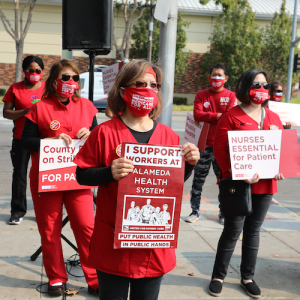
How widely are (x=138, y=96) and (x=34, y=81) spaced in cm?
300

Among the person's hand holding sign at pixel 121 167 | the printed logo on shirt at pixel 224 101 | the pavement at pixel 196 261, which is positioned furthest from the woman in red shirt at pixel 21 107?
the person's hand holding sign at pixel 121 167

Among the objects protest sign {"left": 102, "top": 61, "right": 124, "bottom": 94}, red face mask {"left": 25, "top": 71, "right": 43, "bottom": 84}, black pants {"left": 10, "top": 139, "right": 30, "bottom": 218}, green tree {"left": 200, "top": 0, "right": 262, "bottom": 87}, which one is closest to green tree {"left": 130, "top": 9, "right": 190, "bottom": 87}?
green tree {"left": 200, "top": 0, "right": 262, "bottom": 87}

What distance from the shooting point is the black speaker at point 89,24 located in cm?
462

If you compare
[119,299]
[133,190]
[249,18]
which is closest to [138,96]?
[133,190]

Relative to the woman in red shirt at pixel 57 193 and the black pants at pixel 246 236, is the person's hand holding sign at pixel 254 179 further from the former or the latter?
the woman in red shirt at pixel 57 193

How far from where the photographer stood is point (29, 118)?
3479 millimetres

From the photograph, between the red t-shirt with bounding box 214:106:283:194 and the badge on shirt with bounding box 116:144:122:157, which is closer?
the badge on shirt with bounding box 116:144:122:157

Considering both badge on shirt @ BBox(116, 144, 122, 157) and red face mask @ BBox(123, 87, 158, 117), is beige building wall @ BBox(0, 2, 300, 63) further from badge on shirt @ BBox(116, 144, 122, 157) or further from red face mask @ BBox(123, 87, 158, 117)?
badge on shirt @ BBox(116, 144, 122, 157)

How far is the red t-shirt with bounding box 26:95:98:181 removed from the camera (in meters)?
3.48

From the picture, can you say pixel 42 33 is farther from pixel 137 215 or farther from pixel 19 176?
pixel 137 215

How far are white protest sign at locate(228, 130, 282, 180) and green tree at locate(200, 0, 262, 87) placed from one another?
91.6 ft

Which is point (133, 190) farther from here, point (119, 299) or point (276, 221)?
point (276, 221)

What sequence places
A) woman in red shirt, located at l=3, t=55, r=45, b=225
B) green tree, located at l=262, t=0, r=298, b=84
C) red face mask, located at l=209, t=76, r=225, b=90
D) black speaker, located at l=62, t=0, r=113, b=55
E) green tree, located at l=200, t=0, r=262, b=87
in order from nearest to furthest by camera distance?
black speaker, located at l=62, t=0, r=113, b=55, woman in red shirt, located at l=3, t=55, r=45, b=225, red face mask, located at l=209, t=76, r=225, b=90, green tree, located at l=200, t=0, r=262, b=87, green tree, located at l=262, t=0, r=298, b=84

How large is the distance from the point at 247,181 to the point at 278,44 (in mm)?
30531
